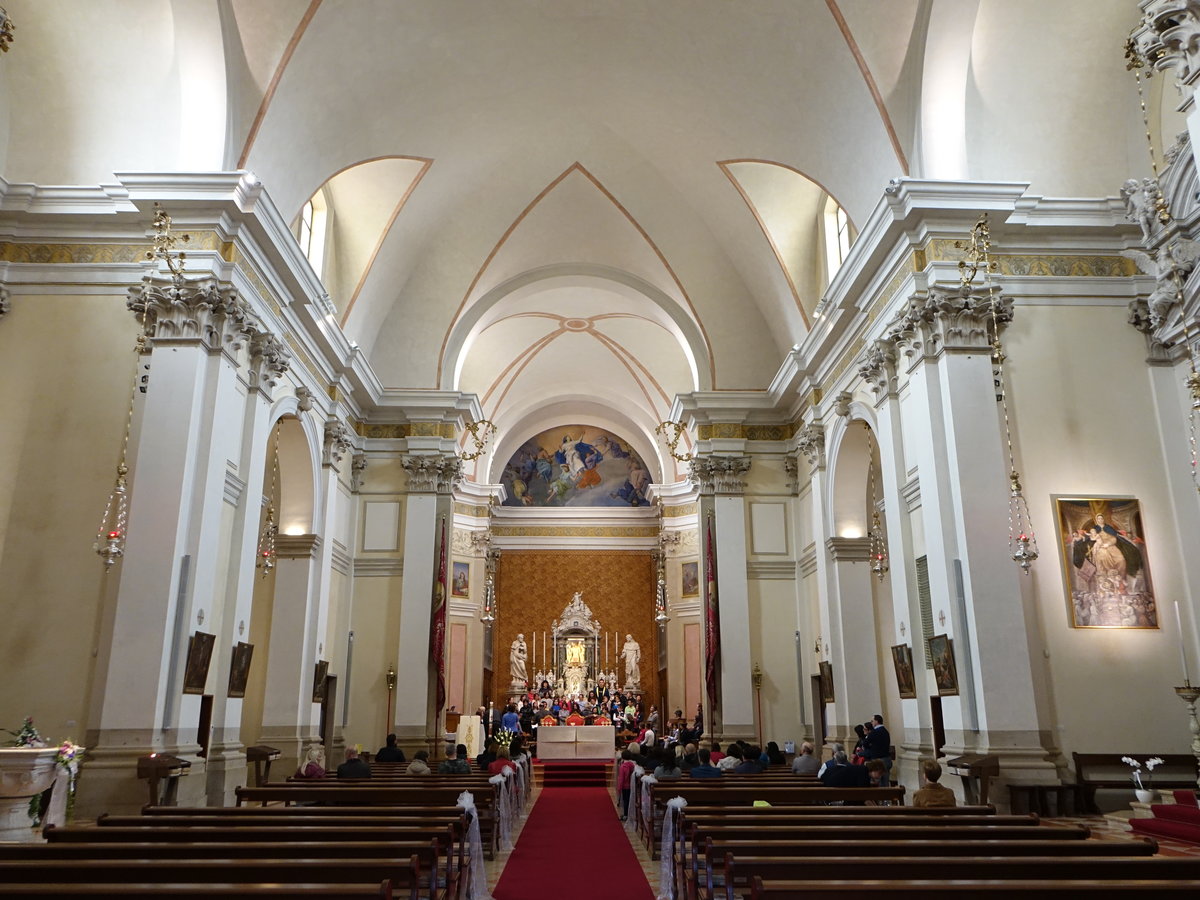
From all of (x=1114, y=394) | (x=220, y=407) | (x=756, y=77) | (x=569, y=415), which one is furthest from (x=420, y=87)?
(x=569, y=415)

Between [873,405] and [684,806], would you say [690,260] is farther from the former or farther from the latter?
[684,806]

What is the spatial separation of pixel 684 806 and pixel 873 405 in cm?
742

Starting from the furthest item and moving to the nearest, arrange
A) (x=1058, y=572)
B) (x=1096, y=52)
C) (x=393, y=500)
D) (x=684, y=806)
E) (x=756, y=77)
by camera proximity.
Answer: (x=393, y=500) → (x=756, y=77) → (x=1096, y=52) → (x=1058, y=572) → (x=684, y=806)

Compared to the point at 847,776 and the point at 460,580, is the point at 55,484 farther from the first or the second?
the point at 460,580

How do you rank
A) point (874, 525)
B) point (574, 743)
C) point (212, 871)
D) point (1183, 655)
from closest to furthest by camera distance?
point (212, 871), point (1183, 655), point (874, 525), point (574, 743)

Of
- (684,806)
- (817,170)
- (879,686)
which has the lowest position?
(684,806)

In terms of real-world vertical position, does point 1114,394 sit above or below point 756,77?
below

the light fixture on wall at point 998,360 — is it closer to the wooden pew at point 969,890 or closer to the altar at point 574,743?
the wooden pew at point 969,890

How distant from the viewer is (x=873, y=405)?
44.4 feet

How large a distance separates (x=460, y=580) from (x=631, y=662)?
5788mm

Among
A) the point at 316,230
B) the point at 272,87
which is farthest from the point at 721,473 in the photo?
the point at 272,87

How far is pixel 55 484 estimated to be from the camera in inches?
413

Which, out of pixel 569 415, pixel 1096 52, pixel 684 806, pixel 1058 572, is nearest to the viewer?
pixel 684 806

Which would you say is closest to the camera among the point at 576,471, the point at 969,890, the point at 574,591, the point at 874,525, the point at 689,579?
the point at 969,890
